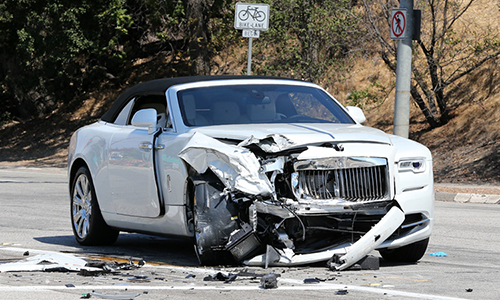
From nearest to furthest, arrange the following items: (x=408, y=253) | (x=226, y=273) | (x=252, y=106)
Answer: (x=226, y=273) < (x=408, y=253) < (x=252, y=106)

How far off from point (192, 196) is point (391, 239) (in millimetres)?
1712

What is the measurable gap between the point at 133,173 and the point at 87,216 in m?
1.23

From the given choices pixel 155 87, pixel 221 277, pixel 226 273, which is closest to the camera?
pixel 221 277

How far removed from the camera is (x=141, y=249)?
8375mm

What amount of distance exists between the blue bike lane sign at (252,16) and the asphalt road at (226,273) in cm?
567

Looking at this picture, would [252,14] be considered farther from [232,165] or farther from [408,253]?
[232,165]

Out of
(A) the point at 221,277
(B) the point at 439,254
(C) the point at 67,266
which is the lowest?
(B) the point at 439,254

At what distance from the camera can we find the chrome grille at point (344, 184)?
646 centimetres

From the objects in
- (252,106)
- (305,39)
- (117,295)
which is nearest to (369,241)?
(252,106)

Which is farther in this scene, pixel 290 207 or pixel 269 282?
pixel 290 207

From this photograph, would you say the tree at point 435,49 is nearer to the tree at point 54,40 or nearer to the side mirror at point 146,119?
the tree at point 54,40

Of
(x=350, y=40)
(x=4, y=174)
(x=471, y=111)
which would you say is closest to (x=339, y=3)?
(x=350, y=40)

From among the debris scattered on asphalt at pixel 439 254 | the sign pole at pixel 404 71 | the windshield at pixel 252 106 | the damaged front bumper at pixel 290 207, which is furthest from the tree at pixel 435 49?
the damaged front bumper at pixel 290 207

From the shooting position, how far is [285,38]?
883 inches
